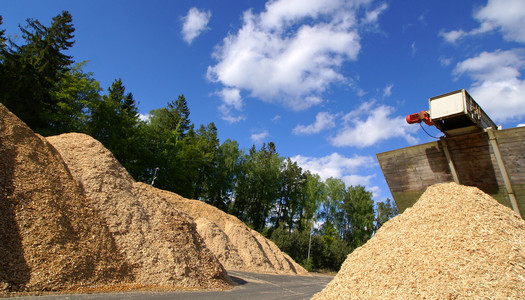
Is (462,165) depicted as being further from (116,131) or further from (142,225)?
(116,131)

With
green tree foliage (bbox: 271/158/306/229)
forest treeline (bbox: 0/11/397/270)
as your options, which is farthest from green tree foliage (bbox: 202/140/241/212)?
green tree foliage (bbox: 271/158/306/229)

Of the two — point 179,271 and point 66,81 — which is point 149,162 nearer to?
point 66,81

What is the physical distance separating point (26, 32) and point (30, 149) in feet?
96.2

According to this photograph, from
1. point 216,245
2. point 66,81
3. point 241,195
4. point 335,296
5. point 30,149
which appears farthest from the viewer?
point 241,195

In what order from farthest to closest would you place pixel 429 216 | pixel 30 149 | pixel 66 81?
pixel 66 81
pixel 30 149
pixel 429 216

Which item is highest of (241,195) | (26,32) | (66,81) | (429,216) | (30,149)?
(26,32)

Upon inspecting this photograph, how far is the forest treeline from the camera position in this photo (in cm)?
2706

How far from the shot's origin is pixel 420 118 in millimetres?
7570

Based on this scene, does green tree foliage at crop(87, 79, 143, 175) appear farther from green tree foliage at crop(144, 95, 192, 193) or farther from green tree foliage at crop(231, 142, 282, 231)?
green tree foliage at crop(231, 142, 282, 231)

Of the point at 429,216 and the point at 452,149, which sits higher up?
the point at 452,149

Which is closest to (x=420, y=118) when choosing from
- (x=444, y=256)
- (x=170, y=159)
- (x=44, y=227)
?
(x=444, y=256)

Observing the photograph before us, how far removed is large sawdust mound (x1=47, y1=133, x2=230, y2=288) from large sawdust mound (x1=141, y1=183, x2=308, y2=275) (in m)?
4.90

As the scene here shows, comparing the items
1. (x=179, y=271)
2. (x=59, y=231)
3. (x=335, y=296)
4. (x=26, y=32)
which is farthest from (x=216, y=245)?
(x=26, y=32)

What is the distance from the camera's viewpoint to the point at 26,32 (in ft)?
95.4
